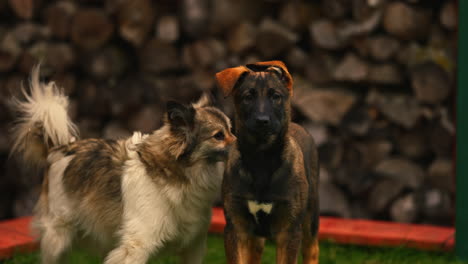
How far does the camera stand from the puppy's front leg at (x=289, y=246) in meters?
3.15

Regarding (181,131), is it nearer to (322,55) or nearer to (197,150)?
(197,150)

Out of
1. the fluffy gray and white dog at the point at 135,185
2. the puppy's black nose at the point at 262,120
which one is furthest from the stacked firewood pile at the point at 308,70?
the puppy's black nose at the point at 262,120

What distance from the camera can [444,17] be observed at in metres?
4.82

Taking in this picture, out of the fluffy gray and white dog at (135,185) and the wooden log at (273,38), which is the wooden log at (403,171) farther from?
the fluffy gray and white dog at (135,185)

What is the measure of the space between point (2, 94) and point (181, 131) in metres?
2.94

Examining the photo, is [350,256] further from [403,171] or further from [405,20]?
[405,20]

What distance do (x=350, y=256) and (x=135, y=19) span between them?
105 inches

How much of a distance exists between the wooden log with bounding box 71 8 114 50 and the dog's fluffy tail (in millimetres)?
1450

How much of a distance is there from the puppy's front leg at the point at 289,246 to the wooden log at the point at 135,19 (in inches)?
116

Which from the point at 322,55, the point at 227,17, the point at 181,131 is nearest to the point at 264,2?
the point at 227,17

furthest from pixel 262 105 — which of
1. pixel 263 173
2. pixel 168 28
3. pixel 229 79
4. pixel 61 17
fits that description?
pixel 61 17

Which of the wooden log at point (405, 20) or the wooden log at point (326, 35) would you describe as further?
the wooden log at point (326, 35)

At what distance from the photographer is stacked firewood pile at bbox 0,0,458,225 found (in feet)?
16.3

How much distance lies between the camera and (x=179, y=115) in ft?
11.6
